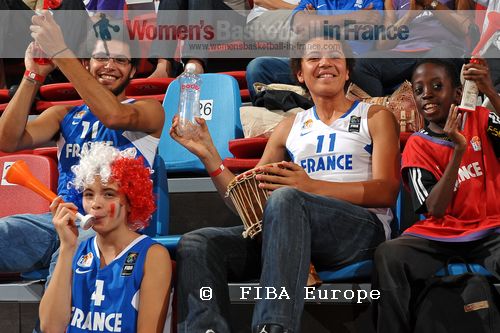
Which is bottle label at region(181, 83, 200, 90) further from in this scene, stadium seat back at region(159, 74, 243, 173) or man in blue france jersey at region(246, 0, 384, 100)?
man in blue france jersey at region(246, 0, 384, 100)

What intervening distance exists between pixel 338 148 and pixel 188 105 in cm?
62

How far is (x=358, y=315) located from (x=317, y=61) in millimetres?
904

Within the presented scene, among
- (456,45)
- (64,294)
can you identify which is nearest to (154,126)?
(64,294)

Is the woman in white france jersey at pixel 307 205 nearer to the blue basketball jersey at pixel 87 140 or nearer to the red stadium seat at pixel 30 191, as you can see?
the blue basketball jersey at pixel 87 140

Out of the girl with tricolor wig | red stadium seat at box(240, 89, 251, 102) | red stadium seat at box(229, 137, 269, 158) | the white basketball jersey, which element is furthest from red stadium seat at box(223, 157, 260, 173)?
red stadium seat at box(240, 89, 251, 102)

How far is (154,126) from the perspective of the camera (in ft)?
9.30

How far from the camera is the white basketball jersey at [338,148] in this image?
260 cm

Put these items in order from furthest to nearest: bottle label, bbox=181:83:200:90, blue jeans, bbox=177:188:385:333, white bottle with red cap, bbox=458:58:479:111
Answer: bottle label, bbox=181:83:200:90 → white bottle with red cap, bbox=458:58:479:111 → blue jeans, bbox=177:188:385:333

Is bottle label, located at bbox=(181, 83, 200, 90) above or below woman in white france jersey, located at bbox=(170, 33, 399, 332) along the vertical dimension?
above

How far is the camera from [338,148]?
2639mm

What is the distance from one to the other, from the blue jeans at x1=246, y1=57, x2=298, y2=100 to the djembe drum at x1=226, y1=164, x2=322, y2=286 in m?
1.31

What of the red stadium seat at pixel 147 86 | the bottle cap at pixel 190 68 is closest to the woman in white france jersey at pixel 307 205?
the bottle cap at pixel 190 68

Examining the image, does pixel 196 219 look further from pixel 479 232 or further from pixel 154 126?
pixel 479 232

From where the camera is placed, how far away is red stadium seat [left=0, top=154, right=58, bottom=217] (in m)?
2.91
